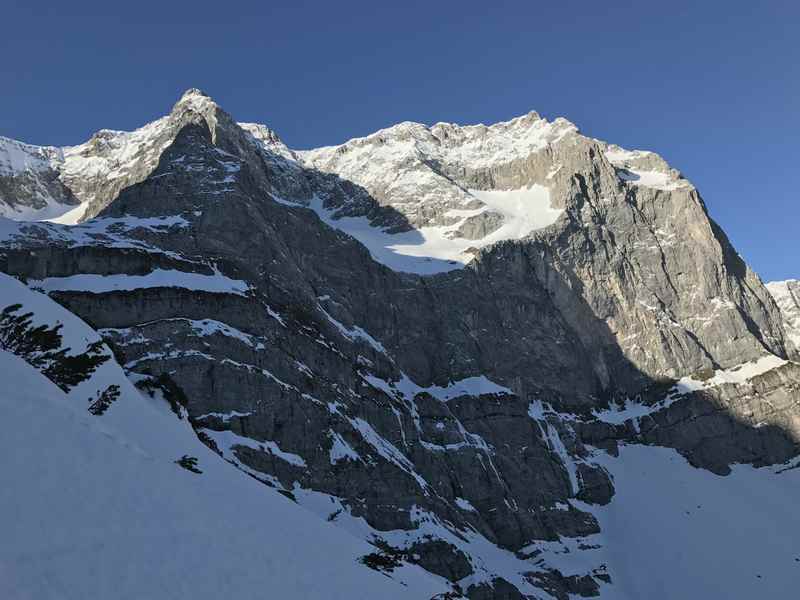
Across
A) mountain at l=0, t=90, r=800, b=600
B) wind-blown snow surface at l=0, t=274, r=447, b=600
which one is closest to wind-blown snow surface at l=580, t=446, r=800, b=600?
mountain at l=0, t=90, r=800, b=600

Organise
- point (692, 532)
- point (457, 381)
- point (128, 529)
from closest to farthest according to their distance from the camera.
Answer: point (128, 529) < point (692, 532) < point (457, 381)

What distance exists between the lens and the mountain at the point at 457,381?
105 m

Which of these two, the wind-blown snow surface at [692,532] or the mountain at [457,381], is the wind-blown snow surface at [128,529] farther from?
the wind-blown snow surface at [692,532]

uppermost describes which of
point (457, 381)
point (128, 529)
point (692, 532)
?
point (457, 381)

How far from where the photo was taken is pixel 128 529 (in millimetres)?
20000

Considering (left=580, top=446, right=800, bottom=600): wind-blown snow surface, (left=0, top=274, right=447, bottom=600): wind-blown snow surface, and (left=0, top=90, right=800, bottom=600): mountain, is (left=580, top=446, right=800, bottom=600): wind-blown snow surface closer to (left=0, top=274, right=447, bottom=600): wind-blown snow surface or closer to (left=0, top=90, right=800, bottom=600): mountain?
(left=0, top=90, right=800, bottom=600): mountain

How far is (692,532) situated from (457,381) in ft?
172

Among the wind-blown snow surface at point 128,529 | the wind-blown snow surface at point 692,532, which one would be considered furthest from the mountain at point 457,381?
the wind-blown snow surface at point 128,529

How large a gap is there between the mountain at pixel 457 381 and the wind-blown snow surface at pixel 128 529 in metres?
32.1

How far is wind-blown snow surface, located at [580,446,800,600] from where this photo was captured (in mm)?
128875

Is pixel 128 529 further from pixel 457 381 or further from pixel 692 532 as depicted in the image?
pixel 457 381

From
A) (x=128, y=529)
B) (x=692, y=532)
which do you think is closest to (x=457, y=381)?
(x=692, y=532)

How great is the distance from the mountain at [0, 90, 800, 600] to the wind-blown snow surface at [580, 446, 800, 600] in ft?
1.60

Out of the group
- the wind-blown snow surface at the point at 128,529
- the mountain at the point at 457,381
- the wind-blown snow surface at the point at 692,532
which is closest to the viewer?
the wind-blown snow surface at the point at 128,529
